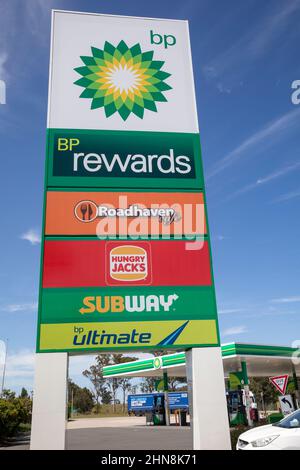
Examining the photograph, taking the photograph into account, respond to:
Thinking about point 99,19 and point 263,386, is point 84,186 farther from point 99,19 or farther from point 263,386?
point 263,386

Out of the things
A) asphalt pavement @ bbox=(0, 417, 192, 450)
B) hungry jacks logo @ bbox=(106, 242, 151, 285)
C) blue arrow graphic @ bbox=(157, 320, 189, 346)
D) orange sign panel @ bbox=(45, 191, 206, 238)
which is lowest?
asphalt pavement @ bbox=(0, 417, 192, 450)

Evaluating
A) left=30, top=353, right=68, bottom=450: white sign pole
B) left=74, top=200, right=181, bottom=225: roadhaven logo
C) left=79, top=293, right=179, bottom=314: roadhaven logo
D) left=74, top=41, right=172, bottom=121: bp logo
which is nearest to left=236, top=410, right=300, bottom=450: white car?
left=79, top=293, right=179, bottom=314: roadhaven logo

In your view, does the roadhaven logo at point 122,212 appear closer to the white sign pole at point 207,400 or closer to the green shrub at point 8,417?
the white sign pole at point 207,400

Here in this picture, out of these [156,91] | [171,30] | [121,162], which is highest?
[171,30]

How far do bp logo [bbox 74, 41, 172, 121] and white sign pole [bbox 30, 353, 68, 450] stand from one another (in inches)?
256

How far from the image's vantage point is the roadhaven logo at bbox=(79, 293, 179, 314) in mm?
9117

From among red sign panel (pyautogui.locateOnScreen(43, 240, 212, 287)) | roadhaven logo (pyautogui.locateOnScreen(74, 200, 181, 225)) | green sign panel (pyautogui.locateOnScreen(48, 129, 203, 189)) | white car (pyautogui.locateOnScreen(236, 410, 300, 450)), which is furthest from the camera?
green sign panel (pyautogui.locateOnScreen(48, 129, 203, 189))

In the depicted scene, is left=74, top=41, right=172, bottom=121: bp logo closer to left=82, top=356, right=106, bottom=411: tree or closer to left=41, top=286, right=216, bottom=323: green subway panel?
left=41, top=286, right=216, bottom=323: green subway panel

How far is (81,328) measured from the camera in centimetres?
890

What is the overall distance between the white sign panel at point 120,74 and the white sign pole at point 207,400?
598 cm

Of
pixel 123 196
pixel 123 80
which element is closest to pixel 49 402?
pixel 123 196

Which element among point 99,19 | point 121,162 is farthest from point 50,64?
point 121,162

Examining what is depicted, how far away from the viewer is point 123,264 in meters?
9.59
